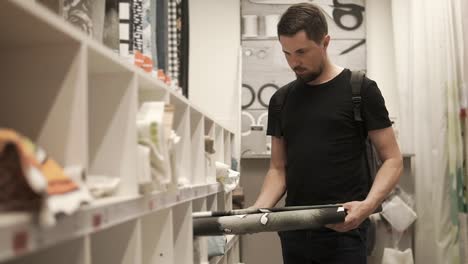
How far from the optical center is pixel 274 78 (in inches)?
176

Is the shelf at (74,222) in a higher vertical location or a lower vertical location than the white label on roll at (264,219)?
higher

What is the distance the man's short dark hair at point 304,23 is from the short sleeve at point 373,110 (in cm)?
28

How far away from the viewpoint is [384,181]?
193cm

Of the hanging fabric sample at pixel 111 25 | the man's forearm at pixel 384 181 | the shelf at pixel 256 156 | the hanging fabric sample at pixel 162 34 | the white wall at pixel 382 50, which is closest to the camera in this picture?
the man's forearm at pixel 384 181

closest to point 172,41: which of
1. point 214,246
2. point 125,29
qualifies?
point 125,29

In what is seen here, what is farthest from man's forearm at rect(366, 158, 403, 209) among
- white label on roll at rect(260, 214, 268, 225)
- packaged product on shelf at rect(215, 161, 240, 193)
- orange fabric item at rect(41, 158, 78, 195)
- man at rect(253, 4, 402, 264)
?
orange fabric item at rect(41, 158, 78, 195)

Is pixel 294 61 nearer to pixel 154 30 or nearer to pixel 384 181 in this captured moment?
pixel 384 181

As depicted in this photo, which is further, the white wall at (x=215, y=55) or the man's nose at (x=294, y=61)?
the white wall at (x=215, y=55)

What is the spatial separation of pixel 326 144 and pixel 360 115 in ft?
0.56

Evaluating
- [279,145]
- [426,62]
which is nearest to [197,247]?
[279,145]

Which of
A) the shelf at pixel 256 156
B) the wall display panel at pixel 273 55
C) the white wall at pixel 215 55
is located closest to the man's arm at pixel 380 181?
the shelf at pixel 256 156

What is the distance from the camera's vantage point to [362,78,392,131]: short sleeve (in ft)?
6.41

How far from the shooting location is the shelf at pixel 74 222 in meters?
0.70

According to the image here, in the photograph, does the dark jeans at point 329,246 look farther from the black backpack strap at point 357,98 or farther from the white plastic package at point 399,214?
the white plastic package at point 399,214
